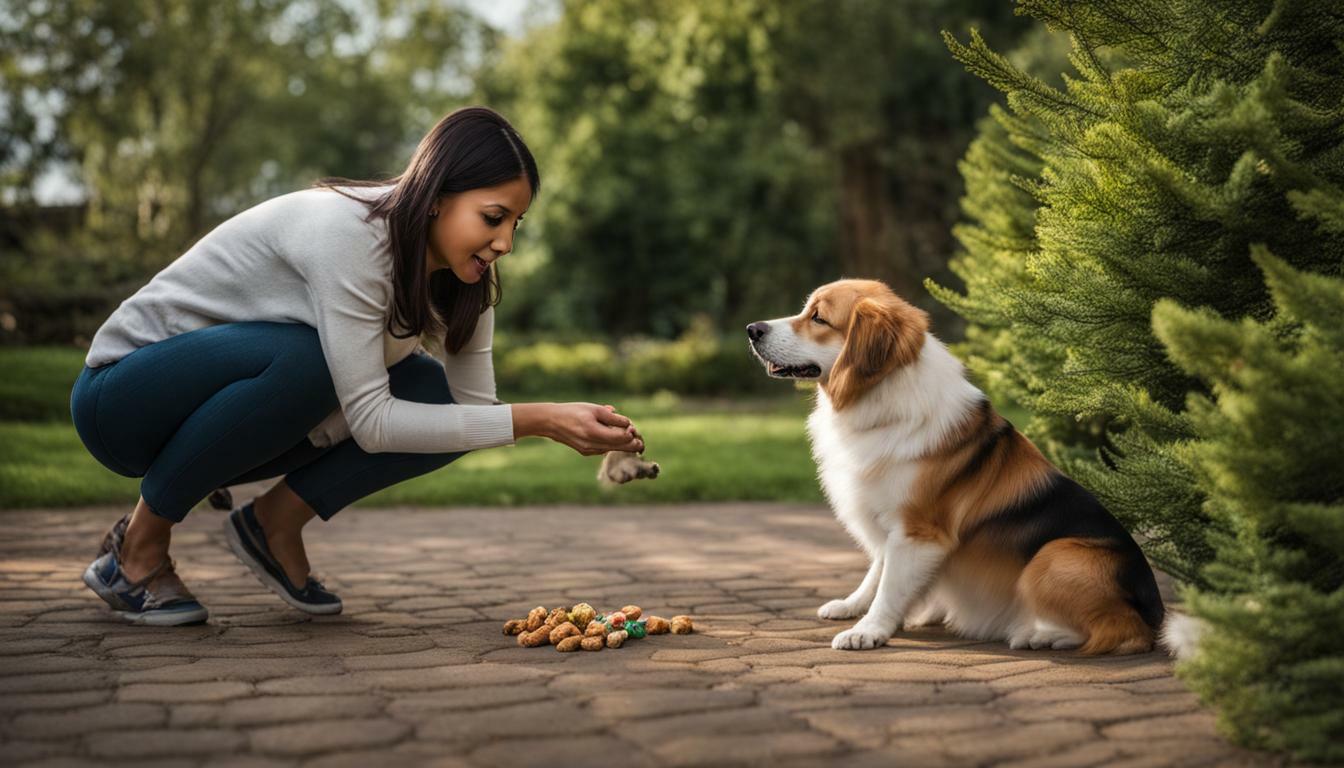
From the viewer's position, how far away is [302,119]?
41.1m

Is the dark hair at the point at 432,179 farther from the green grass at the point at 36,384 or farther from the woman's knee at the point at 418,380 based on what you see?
the green grass at the point at 36,384

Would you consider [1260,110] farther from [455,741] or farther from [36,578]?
[36,578]

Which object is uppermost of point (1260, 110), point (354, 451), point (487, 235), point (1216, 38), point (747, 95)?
point (747, 95)

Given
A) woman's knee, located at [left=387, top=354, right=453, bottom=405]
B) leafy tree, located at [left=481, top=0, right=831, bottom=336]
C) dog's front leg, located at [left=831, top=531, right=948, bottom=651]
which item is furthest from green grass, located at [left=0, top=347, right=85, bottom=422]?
leafy tree, located at [left=481, top=0, right=831, bottom=336]

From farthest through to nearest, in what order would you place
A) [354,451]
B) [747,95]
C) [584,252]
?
[584,252] < [747,95] < [354,451]

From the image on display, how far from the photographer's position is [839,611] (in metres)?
4.31

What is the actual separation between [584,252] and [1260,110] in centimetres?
2609

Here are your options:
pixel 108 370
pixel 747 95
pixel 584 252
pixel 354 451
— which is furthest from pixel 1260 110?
pixel 584 252

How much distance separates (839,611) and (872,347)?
39.8 inches

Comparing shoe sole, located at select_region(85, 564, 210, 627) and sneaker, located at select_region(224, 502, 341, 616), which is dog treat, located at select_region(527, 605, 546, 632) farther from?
shoe sole, located at select_region(85, 564, 210, 627)

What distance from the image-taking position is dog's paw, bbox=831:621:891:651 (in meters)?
3.76

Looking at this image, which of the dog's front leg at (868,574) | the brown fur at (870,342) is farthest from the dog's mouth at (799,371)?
the dog's front leg at (868,574)

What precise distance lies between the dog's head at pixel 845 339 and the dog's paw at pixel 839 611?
0.76m

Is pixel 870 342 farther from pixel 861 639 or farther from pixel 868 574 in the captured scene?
pixel 861 639
